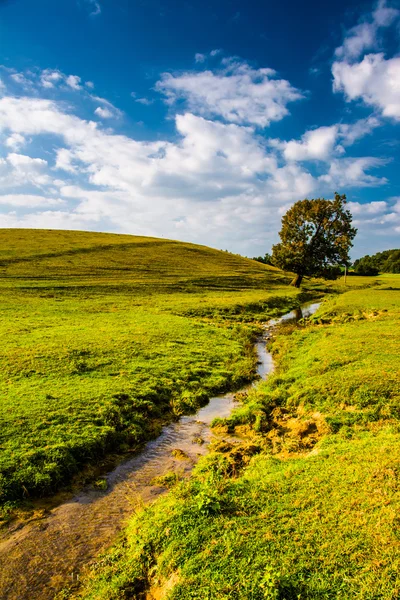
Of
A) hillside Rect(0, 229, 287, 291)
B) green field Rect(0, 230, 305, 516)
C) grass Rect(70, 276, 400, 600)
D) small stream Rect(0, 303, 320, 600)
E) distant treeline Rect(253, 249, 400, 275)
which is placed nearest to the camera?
grass Rect(70, 276, 400, 600)

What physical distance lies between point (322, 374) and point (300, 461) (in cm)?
783

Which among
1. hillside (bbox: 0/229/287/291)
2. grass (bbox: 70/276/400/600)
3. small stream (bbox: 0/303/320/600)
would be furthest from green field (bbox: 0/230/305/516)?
grass (bbox: 70/276/400/600)

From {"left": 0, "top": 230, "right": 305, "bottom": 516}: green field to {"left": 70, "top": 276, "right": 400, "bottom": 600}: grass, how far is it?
3.68 meters

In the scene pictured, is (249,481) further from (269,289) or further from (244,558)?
(269,289)

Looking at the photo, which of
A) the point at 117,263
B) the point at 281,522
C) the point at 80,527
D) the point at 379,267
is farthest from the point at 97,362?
the point at 379,267

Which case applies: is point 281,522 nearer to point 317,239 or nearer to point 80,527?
point 80,527

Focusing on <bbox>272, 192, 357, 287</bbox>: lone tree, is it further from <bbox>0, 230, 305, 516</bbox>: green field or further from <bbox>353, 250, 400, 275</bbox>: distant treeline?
<bbox>353, 250, 400, 275</bbox>: distant treeline

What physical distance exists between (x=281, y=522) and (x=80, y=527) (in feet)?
15.8

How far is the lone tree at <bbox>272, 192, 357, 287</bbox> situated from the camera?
222 feet

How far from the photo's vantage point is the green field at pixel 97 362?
37.7ft

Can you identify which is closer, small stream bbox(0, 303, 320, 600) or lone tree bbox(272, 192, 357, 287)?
small stream bbox(0, 303, 320, 600)

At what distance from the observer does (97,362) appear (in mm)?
19562

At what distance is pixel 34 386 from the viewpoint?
15.9 m

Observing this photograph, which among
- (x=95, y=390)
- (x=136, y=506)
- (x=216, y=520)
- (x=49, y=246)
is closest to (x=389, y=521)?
(x=216, y=520)
